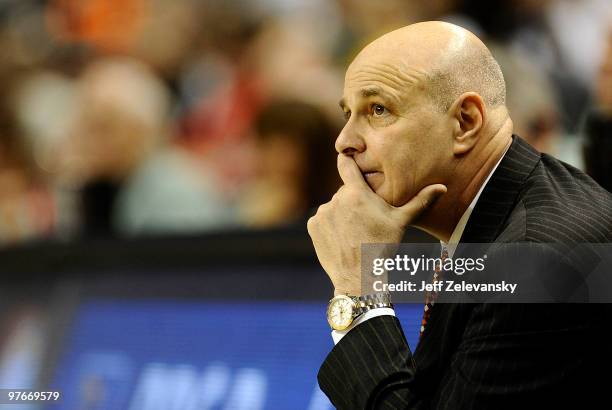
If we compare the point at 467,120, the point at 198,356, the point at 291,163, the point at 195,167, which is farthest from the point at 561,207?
the point at 195,167

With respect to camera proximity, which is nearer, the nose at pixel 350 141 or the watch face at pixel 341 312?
the watch face at pixel 341 312

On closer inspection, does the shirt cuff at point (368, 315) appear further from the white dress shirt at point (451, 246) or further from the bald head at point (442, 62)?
the bald head at point (442, 62)

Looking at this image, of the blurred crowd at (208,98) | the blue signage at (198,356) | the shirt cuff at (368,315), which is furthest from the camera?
the blurred crowd at (208,98)

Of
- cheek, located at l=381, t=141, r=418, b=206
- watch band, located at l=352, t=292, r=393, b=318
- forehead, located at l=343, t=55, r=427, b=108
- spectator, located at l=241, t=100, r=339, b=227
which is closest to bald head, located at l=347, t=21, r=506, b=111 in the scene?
forehead, located at l=343, t=55, r=427, b=108

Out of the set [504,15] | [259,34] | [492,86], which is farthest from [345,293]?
[259,34]

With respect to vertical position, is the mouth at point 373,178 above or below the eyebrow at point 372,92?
below

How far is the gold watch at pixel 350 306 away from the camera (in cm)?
165

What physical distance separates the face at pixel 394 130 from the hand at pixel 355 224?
3 centimetres

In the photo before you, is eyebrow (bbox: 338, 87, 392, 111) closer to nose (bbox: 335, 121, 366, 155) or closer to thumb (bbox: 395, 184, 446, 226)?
nose (bbox: 335, 121, 366, 155)

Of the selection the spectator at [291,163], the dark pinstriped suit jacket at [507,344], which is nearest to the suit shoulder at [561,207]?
the dark pinstriped suit jacket at [507,344]

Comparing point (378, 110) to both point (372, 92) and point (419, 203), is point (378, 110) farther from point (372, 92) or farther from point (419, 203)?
point (419, 203)

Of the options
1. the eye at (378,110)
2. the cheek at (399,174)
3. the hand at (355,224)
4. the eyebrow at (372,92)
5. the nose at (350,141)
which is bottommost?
the hand at (355,224)

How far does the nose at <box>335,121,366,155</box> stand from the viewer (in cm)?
178

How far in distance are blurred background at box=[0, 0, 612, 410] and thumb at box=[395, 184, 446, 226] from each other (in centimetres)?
65
